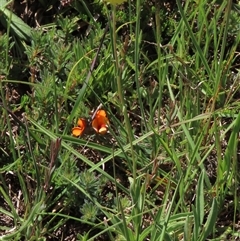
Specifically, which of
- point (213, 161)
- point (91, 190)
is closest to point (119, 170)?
point (91, 190)

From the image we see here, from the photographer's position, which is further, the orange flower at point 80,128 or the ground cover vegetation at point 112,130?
the orange flower at point 80,128

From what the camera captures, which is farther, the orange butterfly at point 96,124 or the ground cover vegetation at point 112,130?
the orange butterfly at point 96,124

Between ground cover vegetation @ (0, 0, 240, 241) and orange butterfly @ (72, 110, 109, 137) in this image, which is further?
orange butterfly @ (72, 110, 109, 137)

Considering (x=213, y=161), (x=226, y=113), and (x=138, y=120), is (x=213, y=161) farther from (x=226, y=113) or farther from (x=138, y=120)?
(x=138, y=120)

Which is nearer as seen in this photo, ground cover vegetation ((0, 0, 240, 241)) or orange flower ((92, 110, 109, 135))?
ground cover vegetation ((0, 0, 240, 241))
